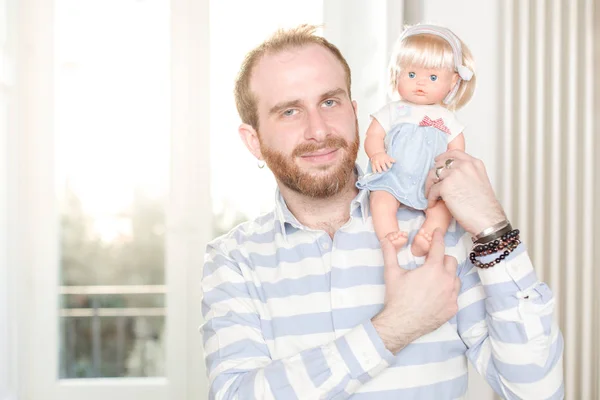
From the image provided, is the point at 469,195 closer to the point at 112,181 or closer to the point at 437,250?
the point at 437,250

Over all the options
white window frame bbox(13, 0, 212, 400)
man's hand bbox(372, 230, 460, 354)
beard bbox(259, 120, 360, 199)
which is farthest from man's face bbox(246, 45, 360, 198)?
white window frame bbox(13, 0, 212, 400)

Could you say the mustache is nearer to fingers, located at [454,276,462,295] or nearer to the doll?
the doll

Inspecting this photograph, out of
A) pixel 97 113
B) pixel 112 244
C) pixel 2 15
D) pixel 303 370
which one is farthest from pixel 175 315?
pixel 303 370

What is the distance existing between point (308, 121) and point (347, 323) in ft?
1.50

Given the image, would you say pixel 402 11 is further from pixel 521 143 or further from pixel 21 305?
pixel 21 305

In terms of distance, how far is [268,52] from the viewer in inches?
70.8

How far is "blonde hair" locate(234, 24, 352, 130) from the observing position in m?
1.79

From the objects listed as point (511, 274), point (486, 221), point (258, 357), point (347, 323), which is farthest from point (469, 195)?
point (258, 357)

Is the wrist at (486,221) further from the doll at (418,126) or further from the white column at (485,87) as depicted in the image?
the white column at (485,87)

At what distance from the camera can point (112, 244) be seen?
326cm

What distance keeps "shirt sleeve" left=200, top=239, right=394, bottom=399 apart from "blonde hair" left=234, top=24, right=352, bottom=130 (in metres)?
0.39

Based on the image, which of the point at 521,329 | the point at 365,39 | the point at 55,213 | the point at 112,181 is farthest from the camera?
the point at 112,181

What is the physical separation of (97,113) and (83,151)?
18 cm

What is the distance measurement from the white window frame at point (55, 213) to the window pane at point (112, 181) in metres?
0.06
